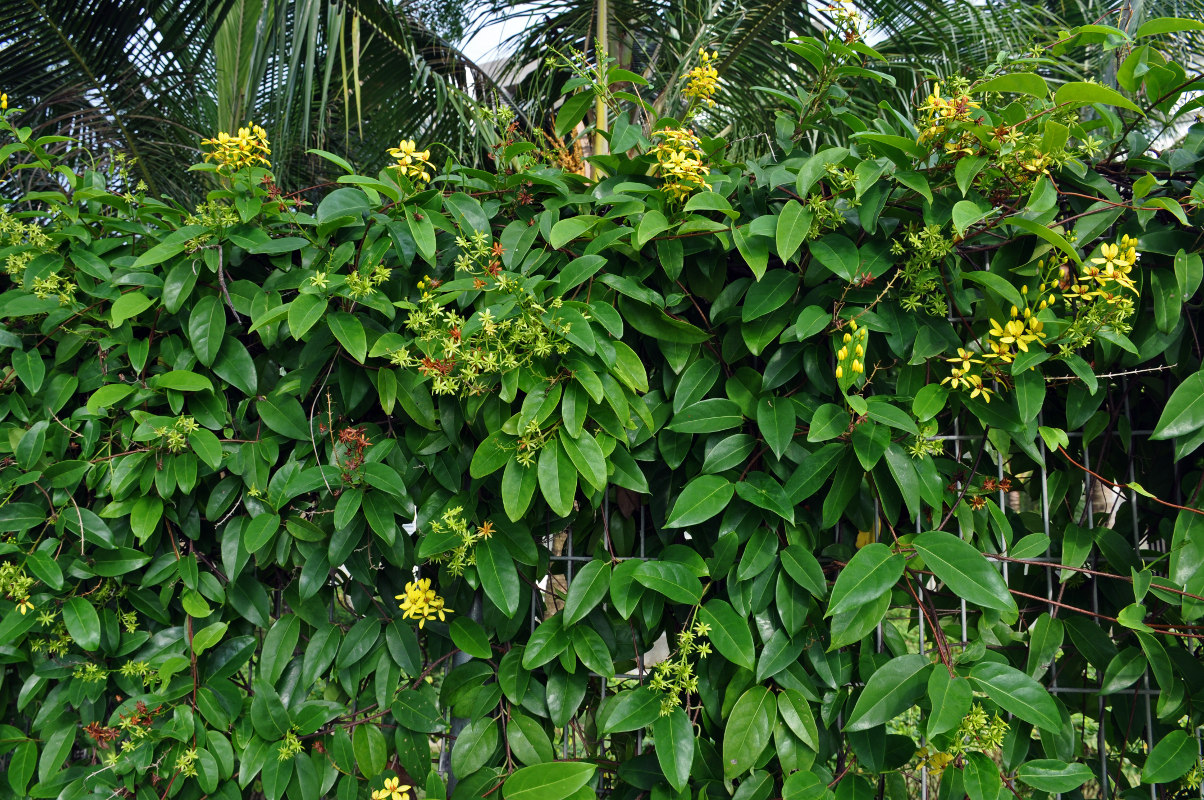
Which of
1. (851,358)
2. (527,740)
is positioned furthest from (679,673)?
(851,358)

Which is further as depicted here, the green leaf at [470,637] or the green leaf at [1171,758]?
the green leaf at [470,637]

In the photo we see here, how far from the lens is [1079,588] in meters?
1.43

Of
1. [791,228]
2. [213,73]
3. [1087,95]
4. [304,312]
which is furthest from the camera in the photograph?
[213,73]

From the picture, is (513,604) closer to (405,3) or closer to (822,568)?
(822,568)

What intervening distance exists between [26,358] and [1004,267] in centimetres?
191

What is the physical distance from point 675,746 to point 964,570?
0.56m

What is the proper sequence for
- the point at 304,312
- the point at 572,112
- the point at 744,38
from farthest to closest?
1. the point at 744,38
2. the point at 572,112
3. the point at 304,312

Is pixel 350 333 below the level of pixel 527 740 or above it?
above

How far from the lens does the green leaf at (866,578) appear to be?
1195mm

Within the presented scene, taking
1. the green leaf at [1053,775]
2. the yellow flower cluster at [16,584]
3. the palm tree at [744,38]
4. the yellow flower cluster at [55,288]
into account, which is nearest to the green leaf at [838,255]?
the green leaf at [1053,775]

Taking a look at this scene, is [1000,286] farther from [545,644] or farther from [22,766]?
[22,766]

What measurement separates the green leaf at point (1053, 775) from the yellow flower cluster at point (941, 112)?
1.07 meters

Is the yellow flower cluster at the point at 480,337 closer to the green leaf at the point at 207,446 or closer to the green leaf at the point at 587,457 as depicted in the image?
the green leaf at the point at 587,457

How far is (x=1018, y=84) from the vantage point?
1.19m
